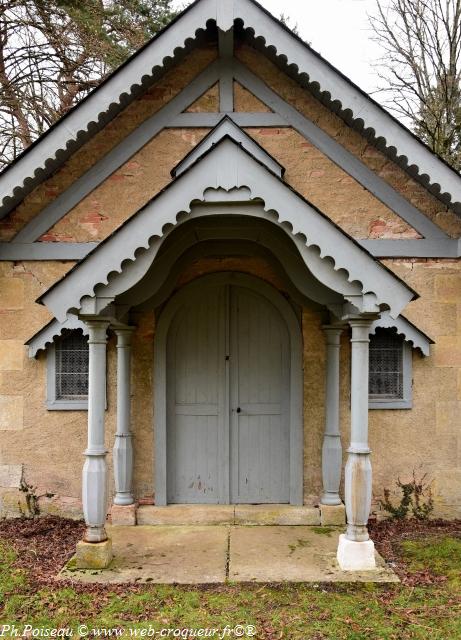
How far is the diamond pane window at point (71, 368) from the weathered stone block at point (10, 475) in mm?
990

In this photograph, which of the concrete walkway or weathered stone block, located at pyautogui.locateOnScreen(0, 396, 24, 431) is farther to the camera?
weathered stone block, located at pyautogui.locateOnScreen(0, 396, 24, 431)

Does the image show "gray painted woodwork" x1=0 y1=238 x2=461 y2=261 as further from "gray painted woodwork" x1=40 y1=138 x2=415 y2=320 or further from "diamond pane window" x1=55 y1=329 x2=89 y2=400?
"gray painted woodwork" x1=40 y1=138 x2=415 y2=320

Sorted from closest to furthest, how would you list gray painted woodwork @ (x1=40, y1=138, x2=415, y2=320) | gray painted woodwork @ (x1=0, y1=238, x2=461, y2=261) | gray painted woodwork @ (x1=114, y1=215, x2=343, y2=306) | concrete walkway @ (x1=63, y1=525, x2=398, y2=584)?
gray painted woodwork @ (x1=40, y1=138, x2=415, y2=320) → concrete walkway @ (x1=63, y1=525, x2=398, y2=584) → gray painted woodwork @ (x1=114, y1=215, x2=343, y2=306) → gray painted woodwork @ (x1=0, y1=238, x2=461, y2=261)

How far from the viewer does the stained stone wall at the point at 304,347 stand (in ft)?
21.6

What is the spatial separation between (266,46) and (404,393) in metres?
4.36

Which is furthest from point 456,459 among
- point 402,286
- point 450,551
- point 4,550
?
point 4,550

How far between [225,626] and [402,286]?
3.06m

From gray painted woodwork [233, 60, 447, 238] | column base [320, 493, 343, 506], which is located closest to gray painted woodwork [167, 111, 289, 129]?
gray painted woodwork [233, 60, 447, 238]

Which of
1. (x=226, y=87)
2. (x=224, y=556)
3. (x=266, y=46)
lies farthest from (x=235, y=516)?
(x=266, y=46)

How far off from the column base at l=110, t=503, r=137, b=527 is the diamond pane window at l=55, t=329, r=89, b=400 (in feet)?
4.57

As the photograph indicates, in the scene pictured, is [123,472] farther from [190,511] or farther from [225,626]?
[225,626]

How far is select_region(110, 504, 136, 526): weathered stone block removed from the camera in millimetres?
6305

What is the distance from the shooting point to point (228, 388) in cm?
671

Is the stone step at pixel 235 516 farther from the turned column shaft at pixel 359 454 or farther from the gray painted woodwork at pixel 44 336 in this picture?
the gray painted woodwork at pixel 44 336
